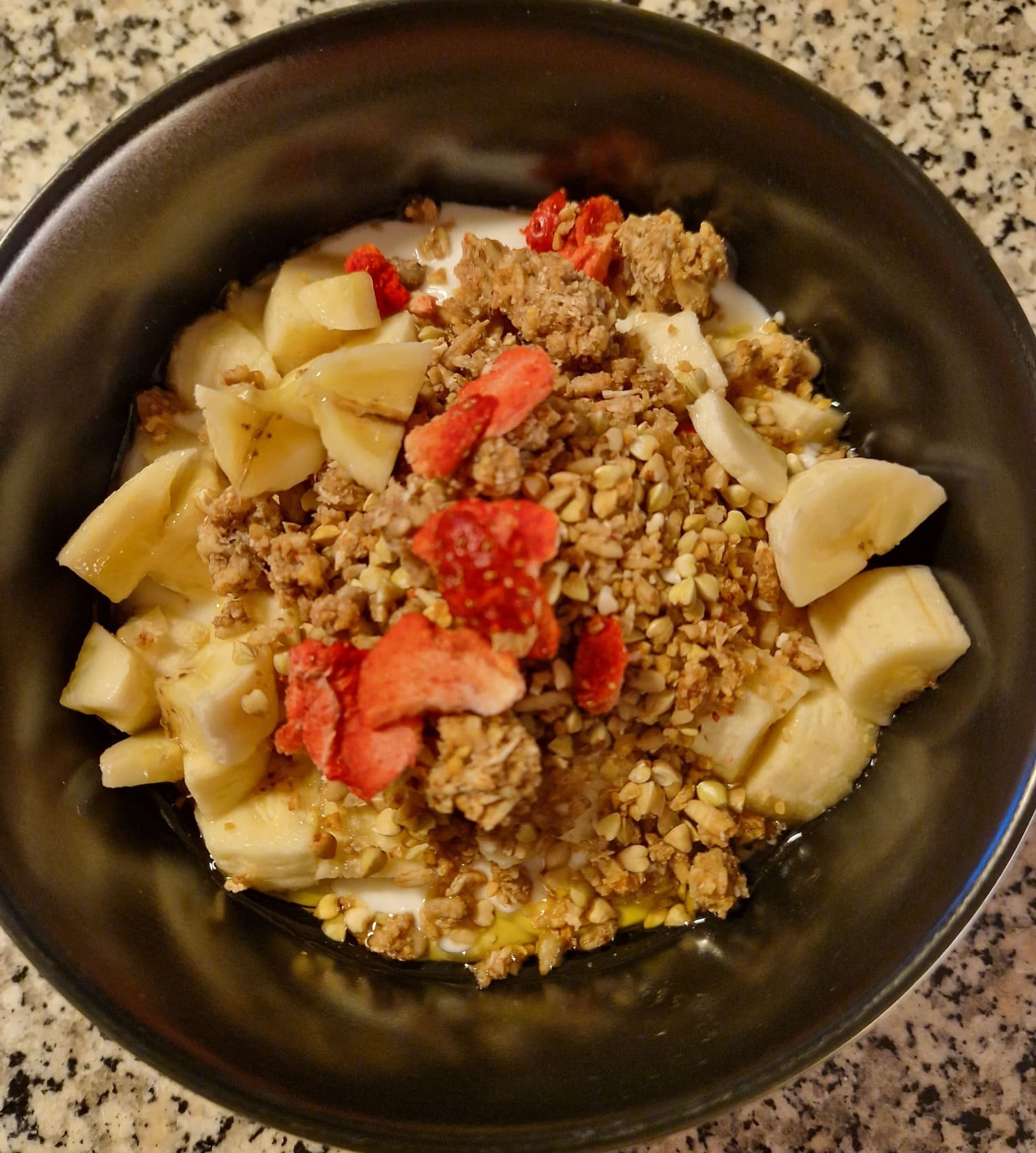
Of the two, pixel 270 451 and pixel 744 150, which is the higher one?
pixel 744 150

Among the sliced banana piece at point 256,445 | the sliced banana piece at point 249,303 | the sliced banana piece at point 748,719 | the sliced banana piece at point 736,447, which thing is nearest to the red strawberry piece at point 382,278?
the sliced banana piece at point 249,303

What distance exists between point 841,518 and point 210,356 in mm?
916

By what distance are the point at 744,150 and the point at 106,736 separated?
1187 millimetres

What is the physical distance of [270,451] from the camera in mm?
1195

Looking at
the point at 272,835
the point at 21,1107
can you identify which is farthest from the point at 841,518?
the point at 21,1107

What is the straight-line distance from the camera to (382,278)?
135cm

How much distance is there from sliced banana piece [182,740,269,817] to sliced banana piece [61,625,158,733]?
0.09 meters

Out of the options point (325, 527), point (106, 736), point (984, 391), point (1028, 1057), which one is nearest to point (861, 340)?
point (984, 391)

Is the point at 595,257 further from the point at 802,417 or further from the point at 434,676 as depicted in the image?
the point at 434,676

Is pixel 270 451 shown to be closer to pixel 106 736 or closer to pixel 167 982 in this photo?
pixel 106 736

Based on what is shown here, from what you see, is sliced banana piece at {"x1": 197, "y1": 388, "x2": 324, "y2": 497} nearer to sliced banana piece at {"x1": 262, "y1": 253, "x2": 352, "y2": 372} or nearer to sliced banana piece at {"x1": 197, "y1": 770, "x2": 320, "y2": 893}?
sliced banana piece at {"x1": 262, "y1": 253, "x2": 352, "y2": 372}

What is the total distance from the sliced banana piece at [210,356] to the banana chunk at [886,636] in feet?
2.83

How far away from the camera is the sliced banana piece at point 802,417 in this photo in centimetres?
133

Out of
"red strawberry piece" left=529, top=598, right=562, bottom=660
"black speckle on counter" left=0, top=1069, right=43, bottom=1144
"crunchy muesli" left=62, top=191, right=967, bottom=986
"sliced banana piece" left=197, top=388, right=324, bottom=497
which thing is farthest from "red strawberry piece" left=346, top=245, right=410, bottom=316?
"black speckle on counter" left=0, top=1069, right=43, bottom=1144
